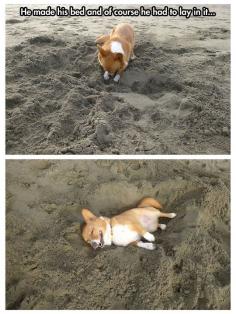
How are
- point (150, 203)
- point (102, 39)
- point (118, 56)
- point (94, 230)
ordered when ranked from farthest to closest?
point (102, 39) → point (118, 56) → point (150, 203) → point (94, 230)

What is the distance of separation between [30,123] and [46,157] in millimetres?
271

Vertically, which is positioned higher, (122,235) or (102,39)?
(102,39)

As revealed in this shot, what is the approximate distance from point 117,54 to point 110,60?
7 cm

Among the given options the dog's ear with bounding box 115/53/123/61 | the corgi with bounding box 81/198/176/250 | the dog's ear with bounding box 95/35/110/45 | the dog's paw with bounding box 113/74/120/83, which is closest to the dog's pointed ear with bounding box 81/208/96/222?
the corgi with bounding box 81/198/176/250

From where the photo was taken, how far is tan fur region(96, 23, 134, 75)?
2559mm

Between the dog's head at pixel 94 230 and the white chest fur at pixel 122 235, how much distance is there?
73mm

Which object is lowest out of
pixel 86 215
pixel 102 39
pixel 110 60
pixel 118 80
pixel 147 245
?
pixel 147 245

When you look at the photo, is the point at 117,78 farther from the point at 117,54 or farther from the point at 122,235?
the point at 122,235

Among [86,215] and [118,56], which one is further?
[118,56]

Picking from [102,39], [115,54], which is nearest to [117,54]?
[115,54]

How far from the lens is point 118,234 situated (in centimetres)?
215

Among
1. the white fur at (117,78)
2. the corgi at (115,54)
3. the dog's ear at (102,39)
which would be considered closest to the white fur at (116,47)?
the corgi at (115,54)

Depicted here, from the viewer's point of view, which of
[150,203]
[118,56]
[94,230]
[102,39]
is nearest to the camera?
[94,230]

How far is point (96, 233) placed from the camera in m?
2.08
